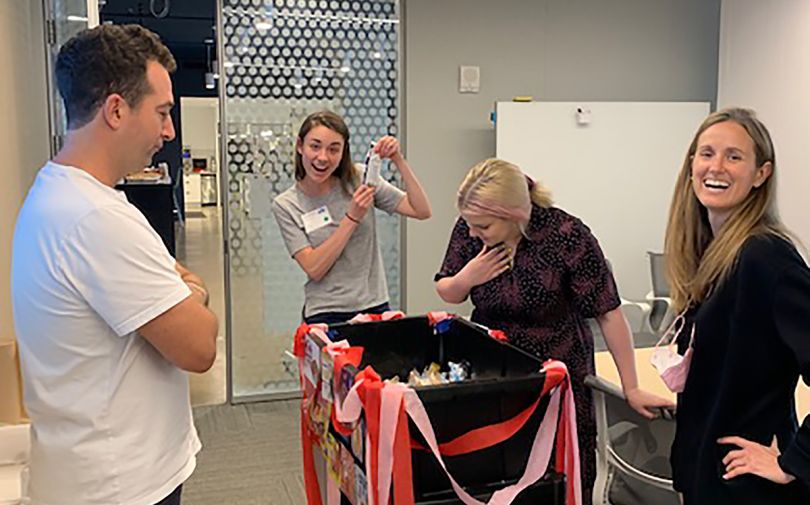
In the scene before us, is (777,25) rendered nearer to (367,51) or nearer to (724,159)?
(367,51)

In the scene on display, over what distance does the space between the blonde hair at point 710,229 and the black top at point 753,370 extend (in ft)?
0.14

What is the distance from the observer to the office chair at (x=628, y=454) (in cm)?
213

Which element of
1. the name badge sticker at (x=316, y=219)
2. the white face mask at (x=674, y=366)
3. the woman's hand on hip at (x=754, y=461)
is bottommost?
the woman's hand on hip at (x=754, y=461)

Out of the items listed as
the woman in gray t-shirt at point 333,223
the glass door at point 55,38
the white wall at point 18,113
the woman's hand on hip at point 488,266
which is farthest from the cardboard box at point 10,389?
the glass door at point 55,38

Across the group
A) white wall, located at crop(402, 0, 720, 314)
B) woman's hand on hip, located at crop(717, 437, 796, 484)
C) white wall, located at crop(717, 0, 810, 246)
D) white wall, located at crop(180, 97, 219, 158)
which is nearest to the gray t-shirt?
woman's hand on hip, located at crop(717, 437, 796, 484)

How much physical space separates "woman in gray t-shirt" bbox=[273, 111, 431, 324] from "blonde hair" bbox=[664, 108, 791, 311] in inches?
51.0

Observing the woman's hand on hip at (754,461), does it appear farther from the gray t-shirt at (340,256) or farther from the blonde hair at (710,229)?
the gray t-shirt at (340,256)

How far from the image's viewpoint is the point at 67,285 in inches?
49.1

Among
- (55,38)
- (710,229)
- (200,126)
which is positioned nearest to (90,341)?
(710,229)

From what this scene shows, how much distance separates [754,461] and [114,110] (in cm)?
130

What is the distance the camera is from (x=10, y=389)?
6.82ft

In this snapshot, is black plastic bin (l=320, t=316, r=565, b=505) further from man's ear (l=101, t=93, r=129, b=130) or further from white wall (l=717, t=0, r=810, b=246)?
white wall (l=717, t=0, r=810, b=246)

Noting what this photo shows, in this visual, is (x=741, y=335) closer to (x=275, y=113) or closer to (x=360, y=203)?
(x=360, y=203)

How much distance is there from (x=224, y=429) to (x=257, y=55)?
2058 mm
